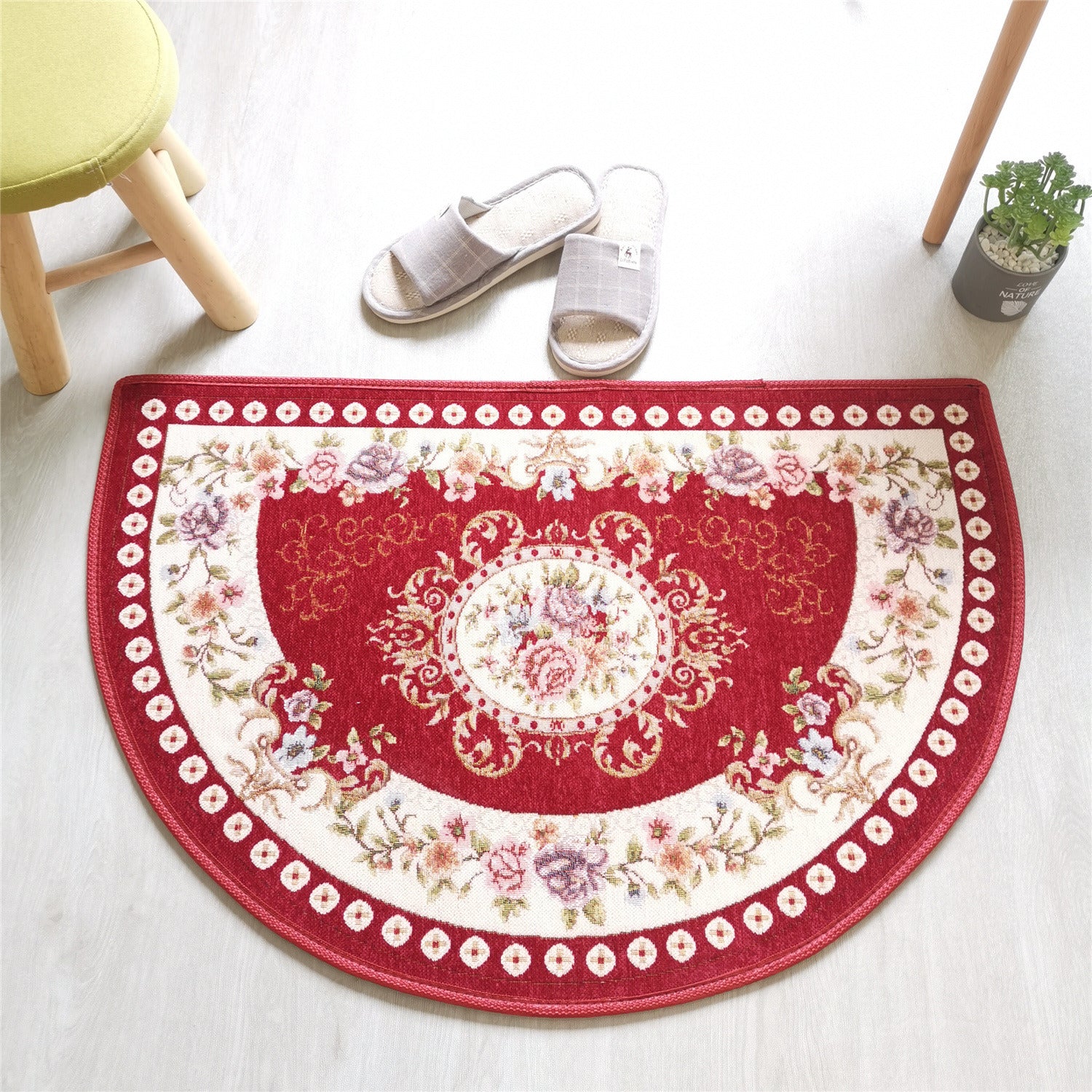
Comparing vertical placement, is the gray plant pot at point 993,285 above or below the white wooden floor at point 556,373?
above

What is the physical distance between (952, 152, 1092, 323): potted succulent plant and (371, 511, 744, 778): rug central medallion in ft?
2.29

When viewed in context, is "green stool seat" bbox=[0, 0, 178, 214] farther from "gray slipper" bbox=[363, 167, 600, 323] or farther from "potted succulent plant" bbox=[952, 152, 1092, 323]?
"potted succulent plant" bbox=[952, 152, 1092, 323]

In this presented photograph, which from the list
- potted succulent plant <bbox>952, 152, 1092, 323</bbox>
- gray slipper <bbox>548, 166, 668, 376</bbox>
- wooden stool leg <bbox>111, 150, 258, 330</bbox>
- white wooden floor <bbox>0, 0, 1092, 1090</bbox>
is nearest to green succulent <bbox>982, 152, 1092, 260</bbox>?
potted succulent plant <bbox>952, 152, 1092, 323</bbox>

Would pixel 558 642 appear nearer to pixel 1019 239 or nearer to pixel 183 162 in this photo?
pixel 1019 239

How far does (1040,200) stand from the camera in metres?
1.37

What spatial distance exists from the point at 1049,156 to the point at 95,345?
1.56 meters

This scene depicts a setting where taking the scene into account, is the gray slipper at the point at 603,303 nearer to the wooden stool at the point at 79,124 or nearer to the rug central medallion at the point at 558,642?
the rug central medallion at the point at 558,642

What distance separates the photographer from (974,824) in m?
1.23

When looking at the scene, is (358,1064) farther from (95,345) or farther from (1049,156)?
(1049,156)

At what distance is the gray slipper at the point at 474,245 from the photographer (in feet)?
5.16

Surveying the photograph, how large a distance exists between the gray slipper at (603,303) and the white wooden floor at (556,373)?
0.14 ft

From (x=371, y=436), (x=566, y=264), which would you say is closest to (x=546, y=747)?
(x=371, y=436)

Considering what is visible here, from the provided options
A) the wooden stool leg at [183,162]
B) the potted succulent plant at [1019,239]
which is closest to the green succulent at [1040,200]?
the potted succulent plant at [1019,239]

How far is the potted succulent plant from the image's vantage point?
1.36 m
